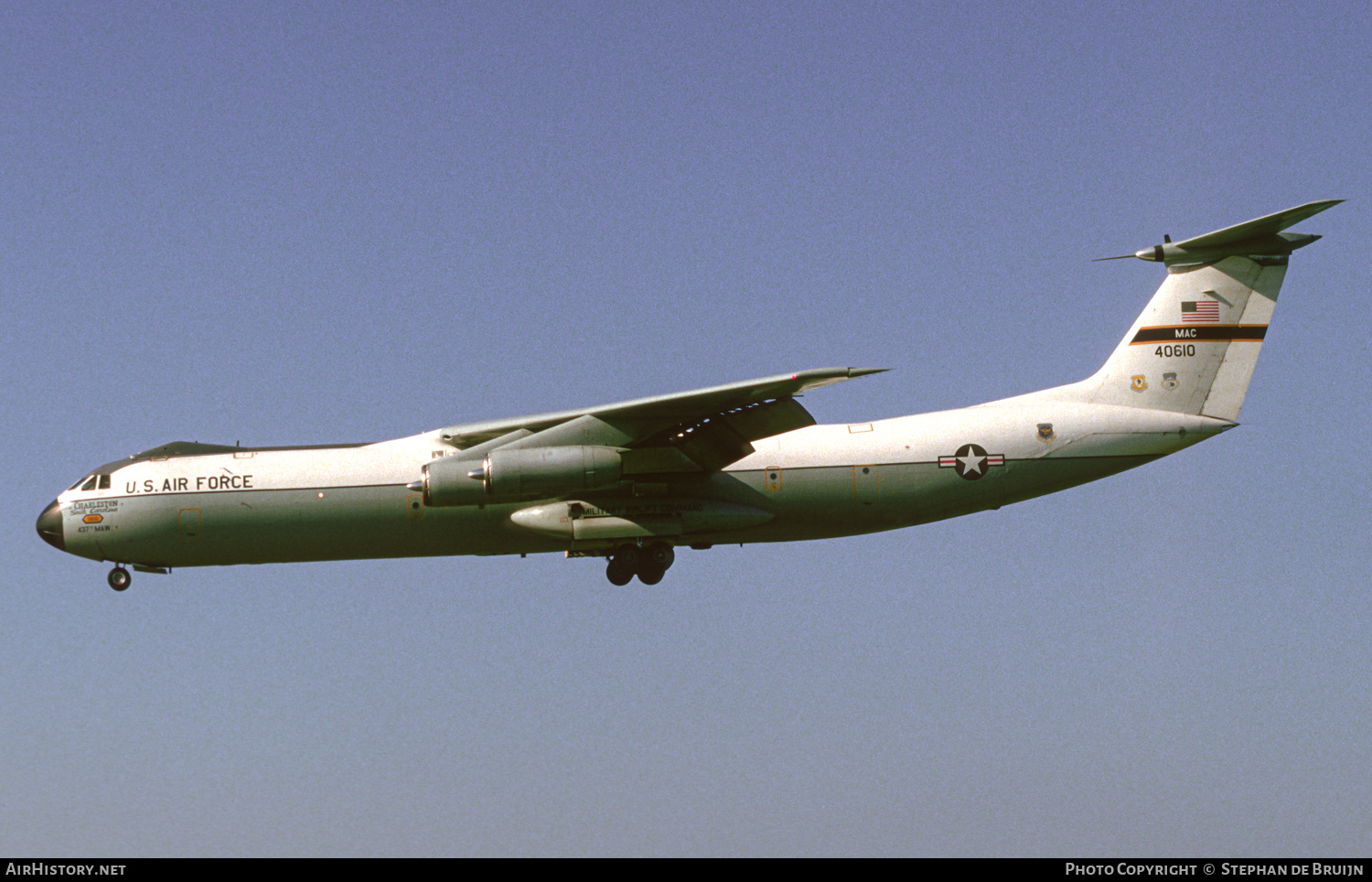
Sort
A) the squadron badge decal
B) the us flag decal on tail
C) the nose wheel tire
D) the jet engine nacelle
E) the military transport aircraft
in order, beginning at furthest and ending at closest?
the us flag decal on tail < the nose wheel tire < the squadron badge decal < the military transport aircraft < the jet engine nacelle

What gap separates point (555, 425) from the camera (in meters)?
20.9

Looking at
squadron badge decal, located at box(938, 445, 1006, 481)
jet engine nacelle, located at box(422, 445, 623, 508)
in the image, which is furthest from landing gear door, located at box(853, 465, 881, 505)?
jet engine nacelle, located at box(422, 445, 623, 508)

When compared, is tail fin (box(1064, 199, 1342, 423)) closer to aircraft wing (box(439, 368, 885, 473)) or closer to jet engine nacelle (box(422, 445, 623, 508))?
aircraft wing (box(439, 368, 885, 473))

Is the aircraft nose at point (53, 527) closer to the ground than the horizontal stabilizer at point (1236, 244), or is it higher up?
closer to the ground

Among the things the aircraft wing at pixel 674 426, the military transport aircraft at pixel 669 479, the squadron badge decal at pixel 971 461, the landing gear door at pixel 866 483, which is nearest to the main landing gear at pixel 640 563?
the military transport aircraft at pixel 669 479

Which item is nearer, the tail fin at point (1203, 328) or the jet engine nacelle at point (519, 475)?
the jet engine nacelle at point (519, 475)

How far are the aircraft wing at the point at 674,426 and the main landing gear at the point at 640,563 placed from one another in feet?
4.71

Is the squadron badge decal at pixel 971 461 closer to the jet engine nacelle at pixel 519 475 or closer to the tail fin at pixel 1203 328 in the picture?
the tail fin at pixel 1203 328

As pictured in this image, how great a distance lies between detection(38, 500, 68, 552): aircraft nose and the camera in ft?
73.3

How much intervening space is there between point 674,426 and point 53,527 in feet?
32.3

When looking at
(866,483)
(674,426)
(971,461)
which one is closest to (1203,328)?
(971,461)

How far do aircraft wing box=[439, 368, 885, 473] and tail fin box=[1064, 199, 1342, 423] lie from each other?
18.1ft

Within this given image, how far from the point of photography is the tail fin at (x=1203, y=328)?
22625mm
